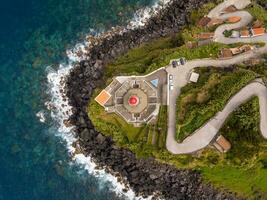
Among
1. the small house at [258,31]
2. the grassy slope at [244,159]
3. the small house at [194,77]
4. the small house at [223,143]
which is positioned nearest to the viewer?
the grassy slope at [244,159]

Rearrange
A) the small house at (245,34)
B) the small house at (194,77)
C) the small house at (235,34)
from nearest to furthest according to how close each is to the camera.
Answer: the small house at (194,77) → the small house at (245,34) → the small house at (235,34)

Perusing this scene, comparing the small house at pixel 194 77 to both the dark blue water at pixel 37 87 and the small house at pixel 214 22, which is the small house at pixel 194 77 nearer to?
the small house at pixel 214 22

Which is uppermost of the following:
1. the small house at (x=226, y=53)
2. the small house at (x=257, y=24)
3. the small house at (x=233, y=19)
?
the small house at (x=233, y=19)

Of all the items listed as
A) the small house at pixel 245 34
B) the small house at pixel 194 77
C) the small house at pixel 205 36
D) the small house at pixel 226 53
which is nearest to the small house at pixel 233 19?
the small house at pixel 245 34

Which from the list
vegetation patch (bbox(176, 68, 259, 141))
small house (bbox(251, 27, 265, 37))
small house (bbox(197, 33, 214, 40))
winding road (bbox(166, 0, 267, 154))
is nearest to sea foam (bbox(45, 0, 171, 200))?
small house (bbox(197, 33, 214, 40))

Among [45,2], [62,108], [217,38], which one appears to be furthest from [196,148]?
[45,2]

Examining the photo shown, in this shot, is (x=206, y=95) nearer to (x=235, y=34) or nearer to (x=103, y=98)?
(x=235, y=34)
